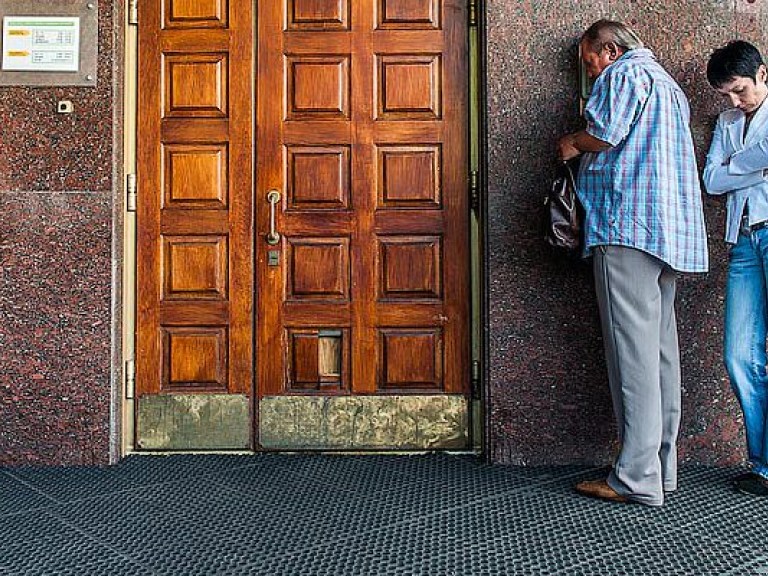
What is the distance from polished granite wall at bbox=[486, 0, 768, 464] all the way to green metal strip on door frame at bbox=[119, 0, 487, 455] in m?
0.15

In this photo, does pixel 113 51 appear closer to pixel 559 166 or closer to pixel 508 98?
pixel 508 98

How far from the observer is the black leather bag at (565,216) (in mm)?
3057

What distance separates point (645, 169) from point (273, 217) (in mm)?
1617

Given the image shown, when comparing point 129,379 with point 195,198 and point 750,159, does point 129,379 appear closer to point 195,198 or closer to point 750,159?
point 195,198

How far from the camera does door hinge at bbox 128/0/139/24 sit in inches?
142

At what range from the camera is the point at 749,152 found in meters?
3.02

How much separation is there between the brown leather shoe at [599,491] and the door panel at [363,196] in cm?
76

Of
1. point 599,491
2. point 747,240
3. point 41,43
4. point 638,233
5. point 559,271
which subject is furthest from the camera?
point 41,43

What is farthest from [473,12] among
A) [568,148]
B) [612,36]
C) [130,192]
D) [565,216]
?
[130,192]

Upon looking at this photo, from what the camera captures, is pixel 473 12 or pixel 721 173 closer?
pixel 721 173

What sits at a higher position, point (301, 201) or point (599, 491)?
point (301, 201)

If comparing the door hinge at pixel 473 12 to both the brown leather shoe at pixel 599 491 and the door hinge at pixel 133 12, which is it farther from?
the brown leather shoe at pixel 599 491

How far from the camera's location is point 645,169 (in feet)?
9.48

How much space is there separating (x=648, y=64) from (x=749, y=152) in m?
0.52
